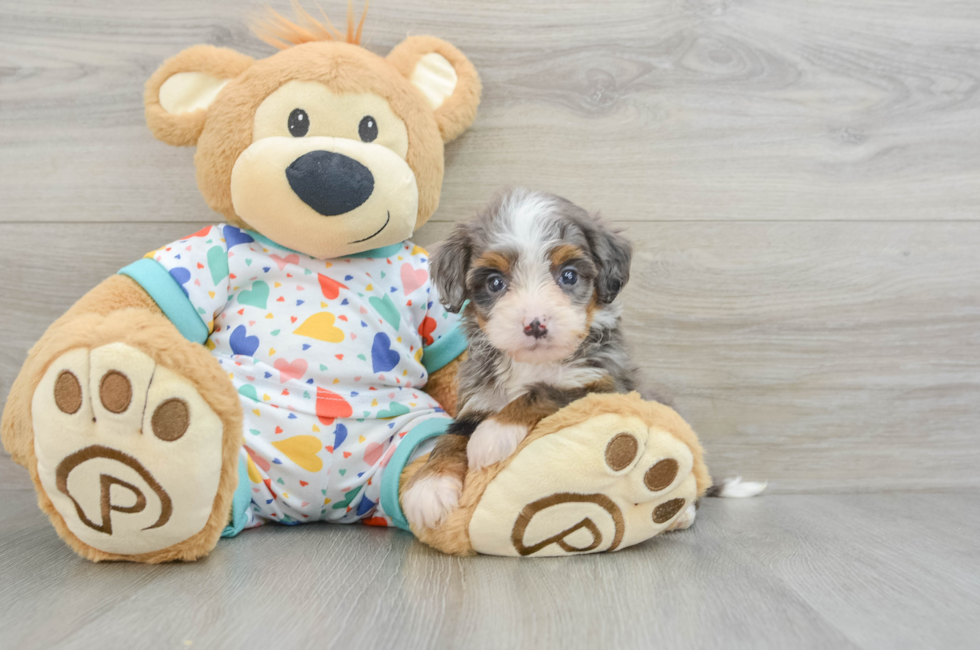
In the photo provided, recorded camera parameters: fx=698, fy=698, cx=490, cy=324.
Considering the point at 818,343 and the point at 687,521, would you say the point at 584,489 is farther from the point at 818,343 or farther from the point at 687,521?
the point at 818,343

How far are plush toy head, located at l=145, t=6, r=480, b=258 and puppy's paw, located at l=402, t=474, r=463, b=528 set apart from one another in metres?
0.59

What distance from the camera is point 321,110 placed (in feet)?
5.21

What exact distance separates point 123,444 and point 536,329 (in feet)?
2.43

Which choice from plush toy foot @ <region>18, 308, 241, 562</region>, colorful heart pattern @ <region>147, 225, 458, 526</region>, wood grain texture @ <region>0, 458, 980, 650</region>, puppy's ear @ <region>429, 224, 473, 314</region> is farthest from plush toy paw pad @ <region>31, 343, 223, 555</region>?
puppy's ear @ <region>429, 224, 473, 314</region>

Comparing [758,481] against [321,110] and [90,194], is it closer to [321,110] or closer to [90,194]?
[321,110]

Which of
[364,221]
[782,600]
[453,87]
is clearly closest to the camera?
[782,600]

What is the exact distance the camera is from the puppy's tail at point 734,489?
2.00 meters

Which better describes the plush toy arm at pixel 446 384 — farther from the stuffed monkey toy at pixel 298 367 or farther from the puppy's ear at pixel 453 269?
the puppy's ear at pixel 453 269

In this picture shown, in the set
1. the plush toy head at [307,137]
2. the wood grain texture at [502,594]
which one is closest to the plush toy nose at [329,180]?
the plush toy head at [307,137]

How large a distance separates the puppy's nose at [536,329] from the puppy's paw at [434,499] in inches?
13.9

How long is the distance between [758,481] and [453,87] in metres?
1.42

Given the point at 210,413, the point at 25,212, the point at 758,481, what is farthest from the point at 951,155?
the point at 25,212

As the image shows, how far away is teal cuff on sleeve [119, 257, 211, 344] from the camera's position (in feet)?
5.07

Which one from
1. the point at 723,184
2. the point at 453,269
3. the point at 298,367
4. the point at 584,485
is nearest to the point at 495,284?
the point at 453,269
